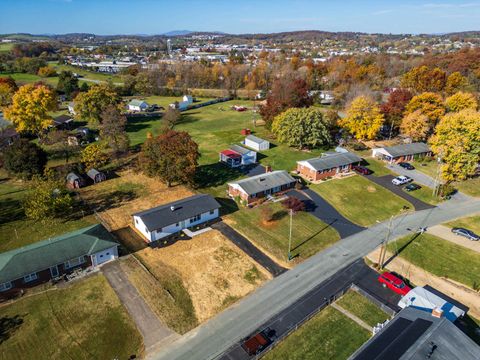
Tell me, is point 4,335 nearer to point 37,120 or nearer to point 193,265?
point 193,265

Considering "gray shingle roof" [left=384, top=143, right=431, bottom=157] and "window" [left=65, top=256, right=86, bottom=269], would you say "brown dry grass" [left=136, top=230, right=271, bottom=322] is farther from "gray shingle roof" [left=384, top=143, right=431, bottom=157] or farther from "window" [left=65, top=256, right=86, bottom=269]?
"gray shingle roof" [left=384, top=143, right=431, bottom=157]

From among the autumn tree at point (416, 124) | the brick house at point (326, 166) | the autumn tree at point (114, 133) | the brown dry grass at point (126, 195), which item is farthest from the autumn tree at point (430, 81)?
the autumn tree at point (114, 133)

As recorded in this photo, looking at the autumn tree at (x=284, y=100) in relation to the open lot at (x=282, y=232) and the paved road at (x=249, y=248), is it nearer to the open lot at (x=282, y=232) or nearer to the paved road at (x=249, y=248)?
the open lot at (x=282, y=232)

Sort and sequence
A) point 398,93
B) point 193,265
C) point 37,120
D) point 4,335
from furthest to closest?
1. point 398,93
2. point 37,120
3. point 193,265
4. point 4,335

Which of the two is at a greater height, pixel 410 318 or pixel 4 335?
pixel 410 318

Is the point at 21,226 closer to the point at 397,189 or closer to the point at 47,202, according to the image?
the point at 47,202

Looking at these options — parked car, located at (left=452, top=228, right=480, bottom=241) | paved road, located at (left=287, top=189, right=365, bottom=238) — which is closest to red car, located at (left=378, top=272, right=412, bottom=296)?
paved road, located at (left=287, top=189, right=365, bottom=238)

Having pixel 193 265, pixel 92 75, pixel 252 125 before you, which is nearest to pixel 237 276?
pixel 193 265
